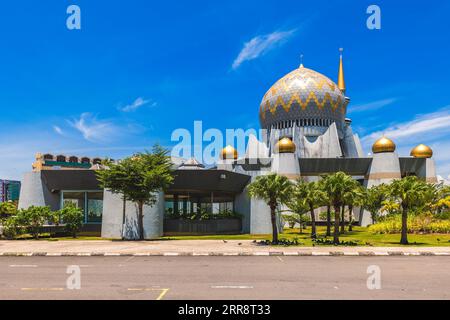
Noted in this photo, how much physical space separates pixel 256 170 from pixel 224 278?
4887cm

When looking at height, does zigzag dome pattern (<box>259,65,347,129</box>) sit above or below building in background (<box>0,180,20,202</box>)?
above

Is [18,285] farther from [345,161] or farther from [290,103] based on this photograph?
[290,103]

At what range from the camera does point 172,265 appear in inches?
693

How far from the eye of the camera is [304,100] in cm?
7388

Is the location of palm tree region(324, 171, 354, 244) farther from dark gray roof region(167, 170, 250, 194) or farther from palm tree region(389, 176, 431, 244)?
dark gray roof region(167, 170, 250, 194)

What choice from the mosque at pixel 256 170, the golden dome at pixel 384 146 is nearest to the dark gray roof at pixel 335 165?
the mosque at pixel 256 170

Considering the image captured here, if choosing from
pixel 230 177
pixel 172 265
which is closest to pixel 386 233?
pixel 230 177

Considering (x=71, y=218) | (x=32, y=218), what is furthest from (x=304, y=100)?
(x=32, y=218)

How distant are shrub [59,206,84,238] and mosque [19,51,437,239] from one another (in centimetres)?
216

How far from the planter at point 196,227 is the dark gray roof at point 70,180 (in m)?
8.14

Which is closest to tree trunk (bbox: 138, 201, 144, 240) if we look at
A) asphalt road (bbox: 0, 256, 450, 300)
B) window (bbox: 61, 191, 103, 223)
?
window (bbox: 61, 191, 103, 223)

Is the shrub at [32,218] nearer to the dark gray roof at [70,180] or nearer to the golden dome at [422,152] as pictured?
the dark gray roof at [70,180]

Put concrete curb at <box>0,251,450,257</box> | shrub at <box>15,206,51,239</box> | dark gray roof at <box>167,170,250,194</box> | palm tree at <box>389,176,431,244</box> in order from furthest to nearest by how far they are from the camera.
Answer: dark gray roof at <box>167,170,250,194</box> → shrub at <box>15,206,51,239</box> → palm tree at <box>389,176,431,244</box> → concrete curb at <box>0,251,450,257</box>

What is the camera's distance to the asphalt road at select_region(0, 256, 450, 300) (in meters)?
11.1
